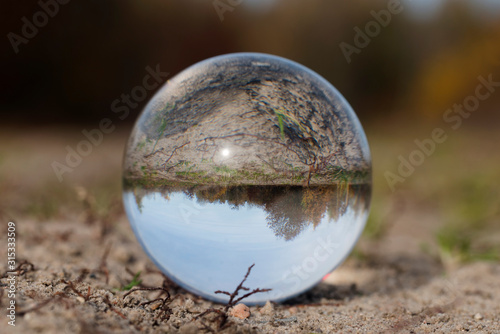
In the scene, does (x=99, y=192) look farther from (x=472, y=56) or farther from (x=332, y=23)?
(x=332, y=23)

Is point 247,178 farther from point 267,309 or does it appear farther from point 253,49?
point 253,49

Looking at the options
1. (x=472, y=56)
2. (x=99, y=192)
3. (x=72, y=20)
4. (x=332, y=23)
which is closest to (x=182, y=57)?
(x=72, y=20)

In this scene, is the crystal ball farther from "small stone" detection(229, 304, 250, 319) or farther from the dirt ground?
the dirt ground

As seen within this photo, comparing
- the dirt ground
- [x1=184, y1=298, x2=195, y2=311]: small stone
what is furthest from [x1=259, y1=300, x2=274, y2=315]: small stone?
[x1=184, y1=298, x2=195, y2=311]: small stone

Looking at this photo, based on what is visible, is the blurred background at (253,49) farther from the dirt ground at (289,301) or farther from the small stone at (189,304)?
the small stone at (189,304)

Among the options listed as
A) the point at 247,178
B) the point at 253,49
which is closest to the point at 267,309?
the point at 247,178

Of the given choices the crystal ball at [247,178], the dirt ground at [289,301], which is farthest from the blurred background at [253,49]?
the crystal ball at [247,178]
